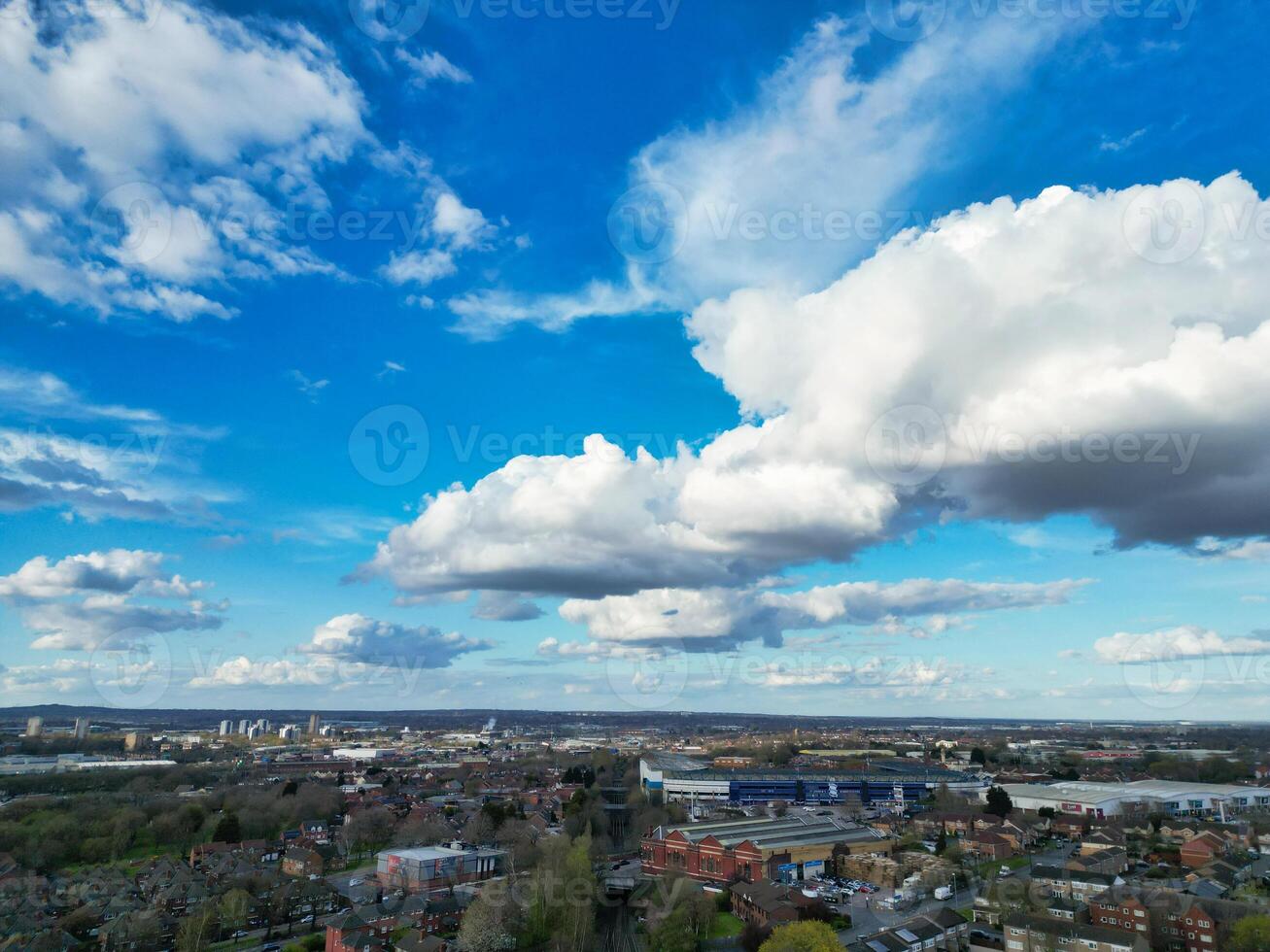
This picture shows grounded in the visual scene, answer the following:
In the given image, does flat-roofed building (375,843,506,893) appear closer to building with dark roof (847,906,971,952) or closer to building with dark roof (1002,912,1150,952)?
building with dark roof (847,906,971,952)

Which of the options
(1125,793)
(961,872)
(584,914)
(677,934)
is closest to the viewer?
(677,934)

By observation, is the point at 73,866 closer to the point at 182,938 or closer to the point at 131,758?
the point at 182,938

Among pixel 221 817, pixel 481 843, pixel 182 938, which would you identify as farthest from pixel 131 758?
pixel 182 938

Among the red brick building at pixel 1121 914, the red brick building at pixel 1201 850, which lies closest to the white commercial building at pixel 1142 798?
the red brick building at pixel 1201 850

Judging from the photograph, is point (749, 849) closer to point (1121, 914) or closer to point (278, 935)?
point (1121, 914)

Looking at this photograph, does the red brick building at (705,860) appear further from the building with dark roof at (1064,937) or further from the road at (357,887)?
the road at (357,887)

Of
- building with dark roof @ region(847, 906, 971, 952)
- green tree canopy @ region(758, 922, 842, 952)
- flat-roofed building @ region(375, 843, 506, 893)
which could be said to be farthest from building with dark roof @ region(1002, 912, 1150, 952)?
flat-roofed building @ region(375, 843, 506, 893)
